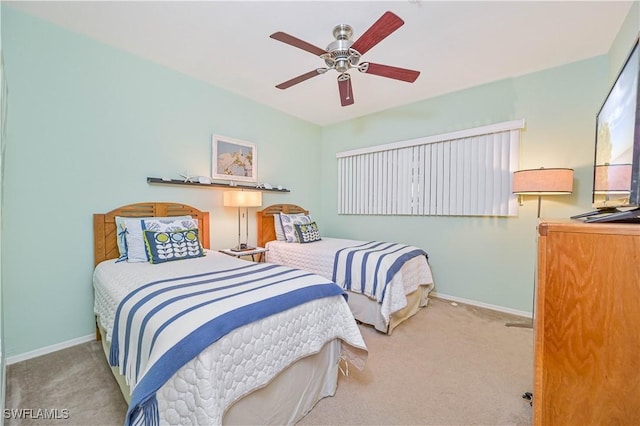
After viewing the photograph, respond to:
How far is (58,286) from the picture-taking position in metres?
2.24

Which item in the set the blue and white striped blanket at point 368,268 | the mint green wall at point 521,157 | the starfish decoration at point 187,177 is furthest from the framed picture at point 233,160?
the mint green wall at point 521,157

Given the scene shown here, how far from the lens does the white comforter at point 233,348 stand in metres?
1.02

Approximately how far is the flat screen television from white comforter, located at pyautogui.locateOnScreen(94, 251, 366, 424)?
130cm

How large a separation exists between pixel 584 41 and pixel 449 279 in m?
2.71

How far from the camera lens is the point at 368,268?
8.63ft

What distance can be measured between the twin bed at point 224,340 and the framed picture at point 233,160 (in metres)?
1.60

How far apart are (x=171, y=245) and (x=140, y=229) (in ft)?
1.12

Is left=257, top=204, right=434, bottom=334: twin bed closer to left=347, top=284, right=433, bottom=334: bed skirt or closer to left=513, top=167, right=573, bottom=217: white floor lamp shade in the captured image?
left=347, top=284, right=433, bottom=334: bed skirt

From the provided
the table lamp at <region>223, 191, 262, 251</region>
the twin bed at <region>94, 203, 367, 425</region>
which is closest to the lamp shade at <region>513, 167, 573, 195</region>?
the twin bed at <region>94, 203, 367, 425</region>

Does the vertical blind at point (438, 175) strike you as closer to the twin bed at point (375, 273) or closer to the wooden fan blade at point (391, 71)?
the twin bed at point (375, 273)

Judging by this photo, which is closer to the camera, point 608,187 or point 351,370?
point 608,187

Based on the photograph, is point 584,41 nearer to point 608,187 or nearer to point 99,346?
point 608,187

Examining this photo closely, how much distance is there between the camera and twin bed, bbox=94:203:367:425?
1029mm

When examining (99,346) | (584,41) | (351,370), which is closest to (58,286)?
(99,346)
